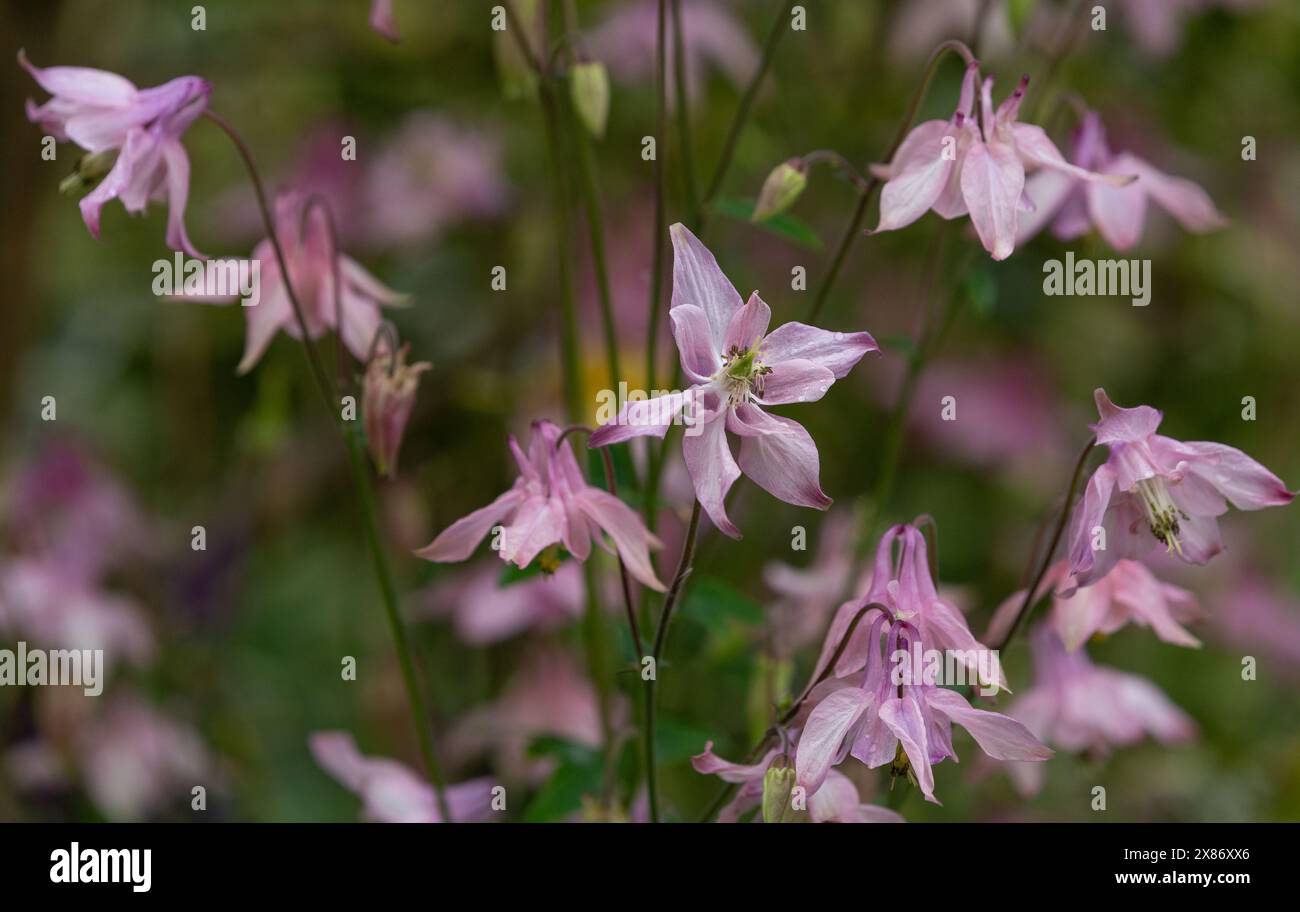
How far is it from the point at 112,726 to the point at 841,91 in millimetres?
838

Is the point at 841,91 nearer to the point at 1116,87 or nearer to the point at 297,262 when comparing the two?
the point at 1116,87

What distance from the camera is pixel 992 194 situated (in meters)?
0.55

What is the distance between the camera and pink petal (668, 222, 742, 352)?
0.51 metres

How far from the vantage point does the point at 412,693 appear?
0.64 meters

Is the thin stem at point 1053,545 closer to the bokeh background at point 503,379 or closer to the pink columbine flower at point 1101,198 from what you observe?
the pink columbine flower at point 1101,198

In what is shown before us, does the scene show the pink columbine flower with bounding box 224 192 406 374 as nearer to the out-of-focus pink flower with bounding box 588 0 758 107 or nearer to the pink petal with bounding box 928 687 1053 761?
the pink petal with bounding box 928 687 1053 761

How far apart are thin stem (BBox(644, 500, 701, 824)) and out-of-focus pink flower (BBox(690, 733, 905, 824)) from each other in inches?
0.8

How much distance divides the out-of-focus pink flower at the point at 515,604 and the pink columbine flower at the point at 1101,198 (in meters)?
0.35

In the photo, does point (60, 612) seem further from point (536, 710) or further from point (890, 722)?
point (890, 722)

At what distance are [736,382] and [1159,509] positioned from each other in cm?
19

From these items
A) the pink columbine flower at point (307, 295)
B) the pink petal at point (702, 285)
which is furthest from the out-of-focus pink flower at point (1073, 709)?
the pink columbine flower at point (307, 295)

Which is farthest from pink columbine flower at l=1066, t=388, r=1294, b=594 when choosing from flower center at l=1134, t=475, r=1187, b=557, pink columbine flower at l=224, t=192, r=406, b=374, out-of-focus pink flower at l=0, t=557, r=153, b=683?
out-of-focus pink flower at l=0, t=557, r=153, b=683

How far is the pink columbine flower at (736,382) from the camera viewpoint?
49cm
